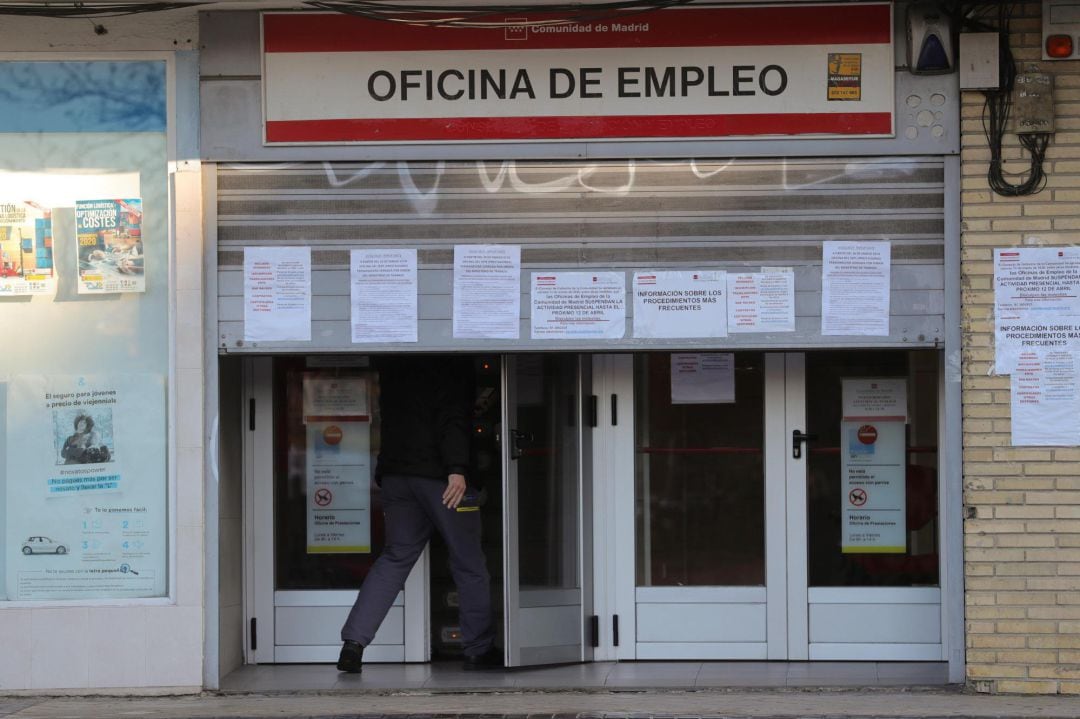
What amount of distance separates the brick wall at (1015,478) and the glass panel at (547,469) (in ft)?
6.82

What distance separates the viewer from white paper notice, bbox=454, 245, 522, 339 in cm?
700

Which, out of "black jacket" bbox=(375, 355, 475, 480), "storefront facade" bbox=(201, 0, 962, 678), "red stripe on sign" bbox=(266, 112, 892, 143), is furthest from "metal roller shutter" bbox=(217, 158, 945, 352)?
"black jacket" bbox=(375, 355, 475, 480)

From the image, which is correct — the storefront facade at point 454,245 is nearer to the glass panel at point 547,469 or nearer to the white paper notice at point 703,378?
the glass panel at point 547,469

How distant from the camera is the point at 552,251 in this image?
7.01 m

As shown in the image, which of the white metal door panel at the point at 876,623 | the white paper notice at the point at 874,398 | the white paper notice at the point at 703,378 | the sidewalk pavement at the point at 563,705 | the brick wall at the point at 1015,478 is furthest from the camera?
the white paper notice at the point at 703,378

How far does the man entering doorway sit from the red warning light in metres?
3.34

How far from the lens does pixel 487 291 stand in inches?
275

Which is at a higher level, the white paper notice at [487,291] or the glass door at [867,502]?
the white paper notice at [487,291]

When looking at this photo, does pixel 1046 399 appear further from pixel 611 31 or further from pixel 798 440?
pixel 611 31

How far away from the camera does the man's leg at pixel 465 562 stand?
735 cm

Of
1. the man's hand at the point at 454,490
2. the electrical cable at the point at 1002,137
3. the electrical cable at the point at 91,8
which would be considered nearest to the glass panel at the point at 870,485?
the electrical cable at the point at 1002,137

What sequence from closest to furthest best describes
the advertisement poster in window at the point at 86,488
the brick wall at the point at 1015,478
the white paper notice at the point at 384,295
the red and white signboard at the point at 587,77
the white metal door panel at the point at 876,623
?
the brick wall at the point at 1015,478 < the red and white signboard at the point at 587,77 < the white paper notice at the point at 384,295 < the advertisement poster in window at the point at 86,488 < the white metal door panel at the point at 876,623

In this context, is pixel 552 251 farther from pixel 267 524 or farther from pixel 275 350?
pixel 267 524

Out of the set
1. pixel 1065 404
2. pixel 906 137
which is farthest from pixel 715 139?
pixel 1065 404
